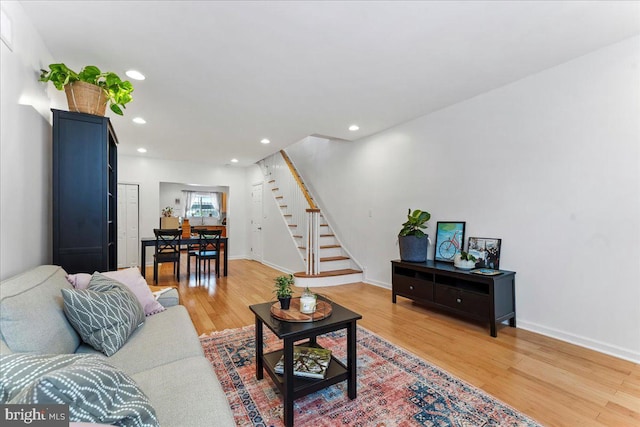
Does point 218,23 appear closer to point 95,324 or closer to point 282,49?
point 282,49

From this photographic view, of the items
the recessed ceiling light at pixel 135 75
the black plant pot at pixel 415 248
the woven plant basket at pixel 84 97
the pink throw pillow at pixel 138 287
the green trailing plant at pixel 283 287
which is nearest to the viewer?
the green trailing plant at pixel 283 287

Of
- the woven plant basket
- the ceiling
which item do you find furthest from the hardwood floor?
the ceiling

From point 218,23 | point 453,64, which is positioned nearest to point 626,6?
point 453,64

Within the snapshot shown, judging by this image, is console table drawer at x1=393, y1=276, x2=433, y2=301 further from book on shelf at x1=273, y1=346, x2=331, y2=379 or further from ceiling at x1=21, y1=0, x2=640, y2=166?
ceiling at x1=21, y1=0, x2=640, y2=166

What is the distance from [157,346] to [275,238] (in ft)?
15.9

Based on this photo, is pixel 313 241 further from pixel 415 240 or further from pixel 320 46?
pixel 320 46

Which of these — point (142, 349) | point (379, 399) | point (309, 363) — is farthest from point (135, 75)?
point (379, 399)

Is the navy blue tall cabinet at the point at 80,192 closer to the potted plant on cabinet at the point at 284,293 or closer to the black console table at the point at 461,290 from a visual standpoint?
the potted plant on cabinet at the point at 284,293

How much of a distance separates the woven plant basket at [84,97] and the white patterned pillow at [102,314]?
1373 millimetres

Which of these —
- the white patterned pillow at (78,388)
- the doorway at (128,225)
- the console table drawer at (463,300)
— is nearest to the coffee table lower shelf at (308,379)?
the white patterned pillow at (78,388)

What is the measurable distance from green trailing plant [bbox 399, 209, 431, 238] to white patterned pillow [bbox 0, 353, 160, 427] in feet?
10.9

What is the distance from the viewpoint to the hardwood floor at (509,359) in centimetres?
176

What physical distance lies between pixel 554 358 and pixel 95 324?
3.20 metres

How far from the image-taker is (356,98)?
3383 millimetres
